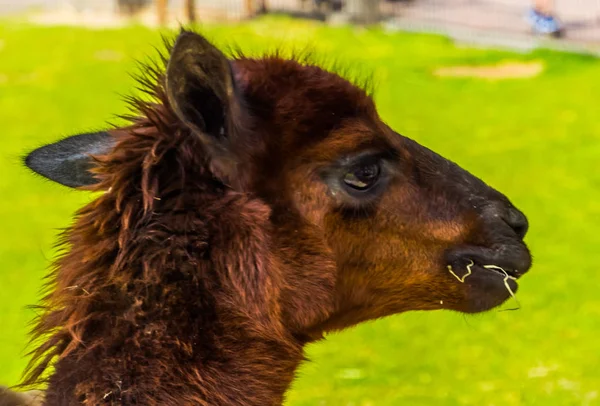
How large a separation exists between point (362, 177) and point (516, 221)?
0.54 m

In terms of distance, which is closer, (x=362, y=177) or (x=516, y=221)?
(x=362, y=177)

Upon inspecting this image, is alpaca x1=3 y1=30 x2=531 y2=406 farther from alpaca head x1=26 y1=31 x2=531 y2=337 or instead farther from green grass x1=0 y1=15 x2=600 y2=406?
green grass x1=0 y1=15 x2=600 y2=406

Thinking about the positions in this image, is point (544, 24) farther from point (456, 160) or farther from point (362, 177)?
point (362, 177)

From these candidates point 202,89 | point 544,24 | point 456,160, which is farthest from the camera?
point 544,24

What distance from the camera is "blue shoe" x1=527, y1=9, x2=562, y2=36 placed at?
15.1 meters

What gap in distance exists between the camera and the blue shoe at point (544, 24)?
15.1m

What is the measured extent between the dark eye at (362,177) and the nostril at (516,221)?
453mm

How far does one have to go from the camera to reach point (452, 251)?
8.54ft

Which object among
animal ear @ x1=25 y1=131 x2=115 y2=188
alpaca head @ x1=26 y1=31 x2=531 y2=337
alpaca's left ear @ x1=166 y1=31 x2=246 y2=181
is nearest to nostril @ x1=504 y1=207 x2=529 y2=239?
alpaca head @ x1=26 y1=31 x2=531 y2=337

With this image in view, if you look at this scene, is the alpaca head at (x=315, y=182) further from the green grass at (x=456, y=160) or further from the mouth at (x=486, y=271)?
the green grass at (x=456, y=160)

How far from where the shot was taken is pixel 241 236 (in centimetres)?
224

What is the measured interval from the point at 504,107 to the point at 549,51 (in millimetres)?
2892

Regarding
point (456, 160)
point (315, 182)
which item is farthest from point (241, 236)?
point (456, 160)

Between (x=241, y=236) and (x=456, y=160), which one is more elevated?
(x=241, y=236)
